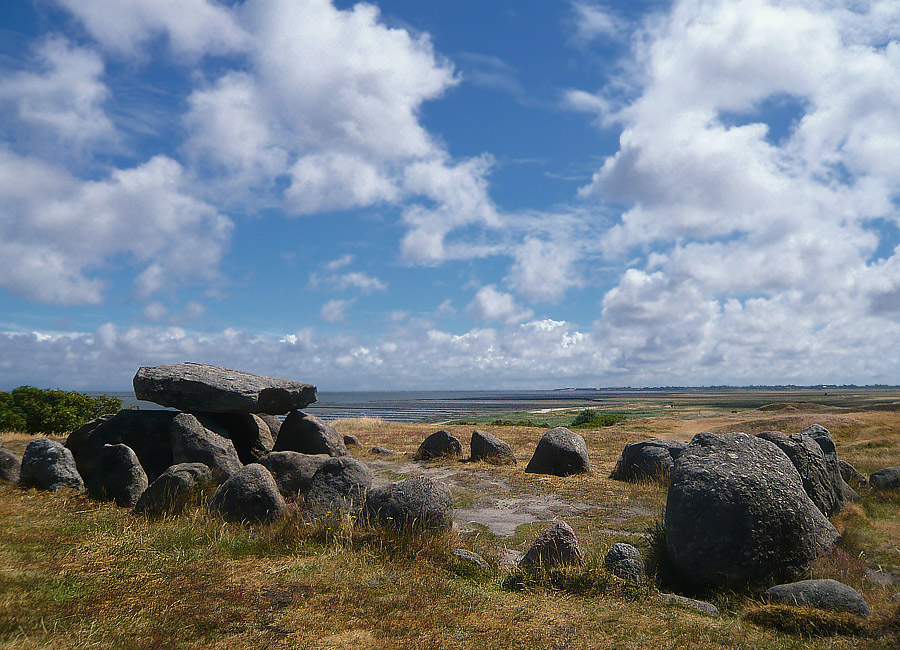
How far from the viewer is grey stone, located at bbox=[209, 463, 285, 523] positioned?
10430 mm

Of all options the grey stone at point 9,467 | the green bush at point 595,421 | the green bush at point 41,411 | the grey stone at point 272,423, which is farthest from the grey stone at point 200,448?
the green bush at point 595,421

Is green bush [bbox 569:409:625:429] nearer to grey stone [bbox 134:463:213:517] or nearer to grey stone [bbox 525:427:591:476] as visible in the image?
grey stone [bbox 525:427:591:476]

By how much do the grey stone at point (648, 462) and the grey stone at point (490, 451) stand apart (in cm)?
422

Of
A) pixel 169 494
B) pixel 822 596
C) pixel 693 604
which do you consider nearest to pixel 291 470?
pixel 169 494

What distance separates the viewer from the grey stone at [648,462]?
1816 cm

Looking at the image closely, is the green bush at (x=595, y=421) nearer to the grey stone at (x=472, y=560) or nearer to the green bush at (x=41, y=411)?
the green bush at (x=41, y=411)

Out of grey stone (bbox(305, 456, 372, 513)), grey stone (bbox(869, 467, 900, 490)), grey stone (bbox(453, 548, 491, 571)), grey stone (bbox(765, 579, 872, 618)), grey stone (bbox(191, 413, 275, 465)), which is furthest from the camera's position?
grey stone (bbox(191, 413, 275, 465))

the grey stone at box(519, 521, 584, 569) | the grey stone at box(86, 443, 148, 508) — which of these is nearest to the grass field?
the grey stone at box(519, 521, 584, 569)

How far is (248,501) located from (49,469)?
22.4ft

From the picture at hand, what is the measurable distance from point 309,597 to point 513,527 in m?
6.36

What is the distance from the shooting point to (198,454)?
14219mm

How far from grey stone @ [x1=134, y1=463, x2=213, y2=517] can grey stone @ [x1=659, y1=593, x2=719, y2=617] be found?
8743 mm

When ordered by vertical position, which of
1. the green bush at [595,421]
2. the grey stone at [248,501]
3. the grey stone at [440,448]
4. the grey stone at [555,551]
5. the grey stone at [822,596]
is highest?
the grey stone at [248,501]

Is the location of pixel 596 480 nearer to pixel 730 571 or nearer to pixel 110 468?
pixel 730 571
